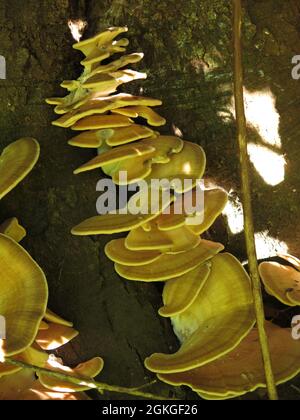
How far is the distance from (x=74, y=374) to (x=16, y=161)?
1.28m

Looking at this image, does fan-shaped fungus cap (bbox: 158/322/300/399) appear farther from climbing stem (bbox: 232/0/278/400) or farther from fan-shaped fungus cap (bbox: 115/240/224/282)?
fan-shaped fungus cap (bbox: 115/240/224/282)

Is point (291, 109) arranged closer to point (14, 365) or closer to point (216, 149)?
point (216, 149)

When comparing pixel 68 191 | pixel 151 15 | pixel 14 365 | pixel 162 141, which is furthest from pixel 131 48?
pixel 14 365

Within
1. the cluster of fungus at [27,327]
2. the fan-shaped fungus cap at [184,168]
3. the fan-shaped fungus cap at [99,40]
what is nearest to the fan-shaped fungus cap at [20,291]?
the cluster of fungus at [27,327]

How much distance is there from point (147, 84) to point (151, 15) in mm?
501

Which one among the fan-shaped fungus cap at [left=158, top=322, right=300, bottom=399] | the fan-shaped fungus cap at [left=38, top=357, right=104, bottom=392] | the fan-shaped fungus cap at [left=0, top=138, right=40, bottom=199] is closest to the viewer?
the fan-shaped fungus cap at [left=158, top=322, right=300, bottom=399]

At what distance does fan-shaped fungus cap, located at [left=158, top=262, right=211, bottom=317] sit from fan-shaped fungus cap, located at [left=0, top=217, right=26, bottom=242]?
37.0 inches

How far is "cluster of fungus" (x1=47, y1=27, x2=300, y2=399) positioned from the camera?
127 inches

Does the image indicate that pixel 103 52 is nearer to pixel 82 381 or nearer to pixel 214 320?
pixel 214 320

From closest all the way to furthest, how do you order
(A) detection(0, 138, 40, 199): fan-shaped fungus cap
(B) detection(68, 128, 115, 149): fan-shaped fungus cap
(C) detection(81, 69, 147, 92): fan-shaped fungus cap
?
(A) detection(0, 138, 40, 199): fan-shaped fungus cap
(C) detection(81, 69, 147, 92): fan-shaped fungus cap
(B) detection(68, 128, 115, 149): fan-shaped fungus cap

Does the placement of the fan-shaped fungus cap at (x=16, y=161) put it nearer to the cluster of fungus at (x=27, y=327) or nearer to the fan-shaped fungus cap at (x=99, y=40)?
the cluster of fungus at (x=27, y=327)

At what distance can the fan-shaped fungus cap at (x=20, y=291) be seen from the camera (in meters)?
3.19

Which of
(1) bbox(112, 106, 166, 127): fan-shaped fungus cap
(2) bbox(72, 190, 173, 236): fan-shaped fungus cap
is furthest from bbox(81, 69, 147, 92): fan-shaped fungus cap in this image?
(2) bbox(72, 190, 173, 236): fan-shaped fungus cap
